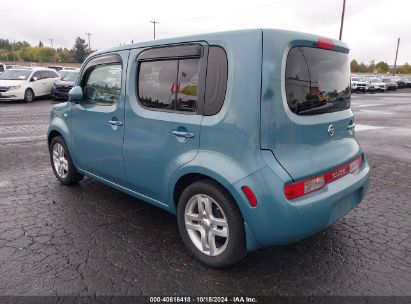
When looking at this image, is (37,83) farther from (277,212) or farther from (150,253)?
(277,212)

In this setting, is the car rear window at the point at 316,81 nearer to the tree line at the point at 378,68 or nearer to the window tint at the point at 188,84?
the window tint at the point at 188,84

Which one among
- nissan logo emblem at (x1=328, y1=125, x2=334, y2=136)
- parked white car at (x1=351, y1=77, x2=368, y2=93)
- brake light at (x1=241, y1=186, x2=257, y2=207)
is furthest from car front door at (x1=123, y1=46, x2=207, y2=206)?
parked white car at (x1=351, y1=77, x2=368, y2=93)

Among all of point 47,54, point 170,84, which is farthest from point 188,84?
point 47,54

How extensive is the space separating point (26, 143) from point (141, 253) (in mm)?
5977

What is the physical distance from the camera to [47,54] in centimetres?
13838

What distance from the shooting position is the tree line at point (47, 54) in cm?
11656

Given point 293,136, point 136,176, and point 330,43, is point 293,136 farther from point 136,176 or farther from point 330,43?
point 136,176

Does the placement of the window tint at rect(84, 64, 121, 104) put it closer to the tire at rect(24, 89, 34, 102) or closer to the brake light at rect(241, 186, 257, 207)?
the brake light at rect(241, 186, 257, 207)

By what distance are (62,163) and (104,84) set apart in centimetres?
160

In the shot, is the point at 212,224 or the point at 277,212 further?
the point at 212,224

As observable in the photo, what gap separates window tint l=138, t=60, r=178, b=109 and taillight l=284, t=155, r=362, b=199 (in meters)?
1.29

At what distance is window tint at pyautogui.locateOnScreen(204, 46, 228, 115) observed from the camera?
2.64m

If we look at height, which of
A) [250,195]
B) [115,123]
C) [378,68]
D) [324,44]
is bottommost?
[250,195]

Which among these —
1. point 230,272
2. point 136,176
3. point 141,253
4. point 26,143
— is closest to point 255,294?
point 230,272
